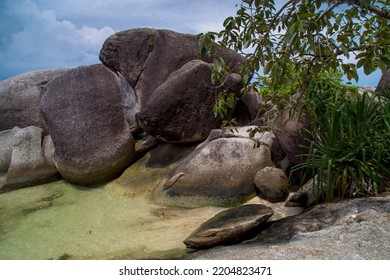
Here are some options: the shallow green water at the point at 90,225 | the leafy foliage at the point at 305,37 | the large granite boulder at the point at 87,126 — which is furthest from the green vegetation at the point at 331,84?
the large granite boulder at the point at 87,126

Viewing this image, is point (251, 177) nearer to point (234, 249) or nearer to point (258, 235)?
point (258, 235)

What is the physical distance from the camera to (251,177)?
5242mm

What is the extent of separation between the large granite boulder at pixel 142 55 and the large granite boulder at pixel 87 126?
1175 mm

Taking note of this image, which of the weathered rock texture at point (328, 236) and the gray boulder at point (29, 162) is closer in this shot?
the weathered rock texture at point (328, 236)

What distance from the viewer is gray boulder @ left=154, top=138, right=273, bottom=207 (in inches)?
203

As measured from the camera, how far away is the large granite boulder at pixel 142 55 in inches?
307

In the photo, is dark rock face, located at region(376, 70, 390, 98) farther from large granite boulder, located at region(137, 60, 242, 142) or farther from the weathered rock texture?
large granite boulder, located at region(137, 60, 242, 142)

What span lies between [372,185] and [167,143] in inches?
154

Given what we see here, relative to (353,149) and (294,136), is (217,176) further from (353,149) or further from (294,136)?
(353,149)

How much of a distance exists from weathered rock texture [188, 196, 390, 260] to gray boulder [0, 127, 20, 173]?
572 cm

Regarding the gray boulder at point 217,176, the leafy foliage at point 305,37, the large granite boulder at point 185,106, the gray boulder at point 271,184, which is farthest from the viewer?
the large granite boulder at point 185,106

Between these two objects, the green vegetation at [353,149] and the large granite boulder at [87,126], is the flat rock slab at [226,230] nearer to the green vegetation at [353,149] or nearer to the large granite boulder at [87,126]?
the green vegetation at [353,149]
